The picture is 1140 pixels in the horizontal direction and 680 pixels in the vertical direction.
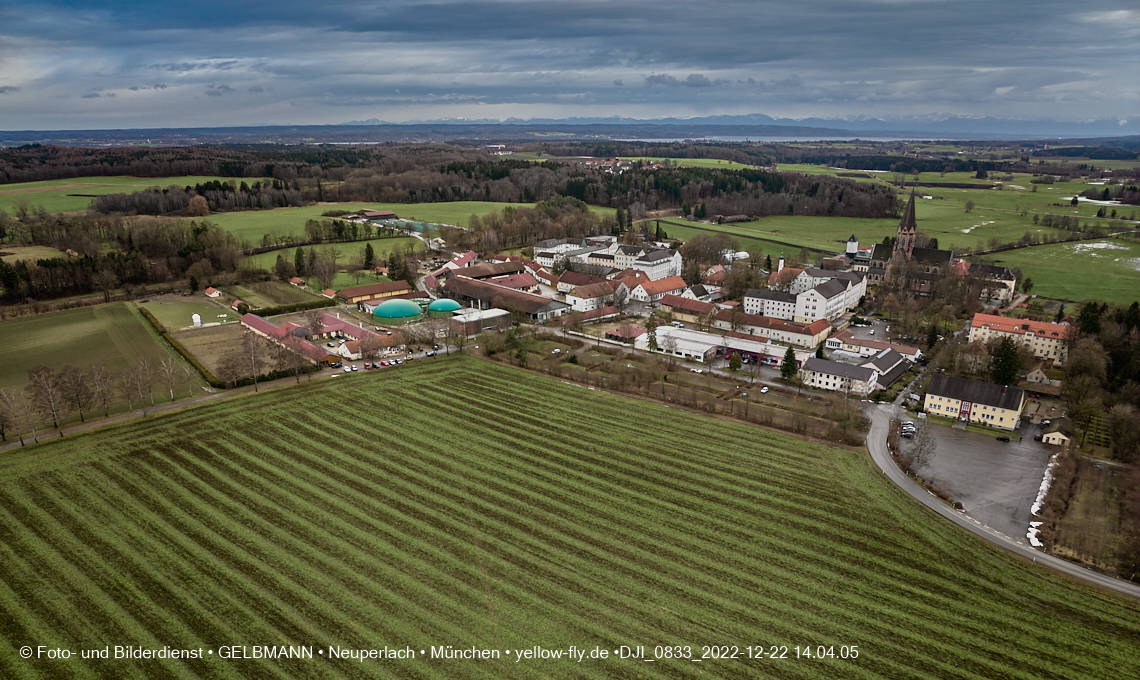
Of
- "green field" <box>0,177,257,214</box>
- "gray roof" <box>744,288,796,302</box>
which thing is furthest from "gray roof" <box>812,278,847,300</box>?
"green field" <box>0,177,257,214</box>

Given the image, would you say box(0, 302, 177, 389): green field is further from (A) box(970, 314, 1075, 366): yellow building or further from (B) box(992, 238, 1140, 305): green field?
(B) box(992, 238, 1140, 305): green field

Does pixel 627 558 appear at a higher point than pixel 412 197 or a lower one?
lower

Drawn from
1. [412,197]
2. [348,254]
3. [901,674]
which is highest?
[412,197]

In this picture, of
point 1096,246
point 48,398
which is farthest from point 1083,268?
point 48,398

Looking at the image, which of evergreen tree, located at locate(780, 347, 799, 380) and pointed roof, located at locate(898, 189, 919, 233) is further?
pointed roof, located at locate(898, 189, 919, 233)

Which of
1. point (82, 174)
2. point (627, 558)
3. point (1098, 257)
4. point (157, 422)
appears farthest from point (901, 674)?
point (82, 174)

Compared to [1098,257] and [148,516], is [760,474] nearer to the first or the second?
[148,516]
